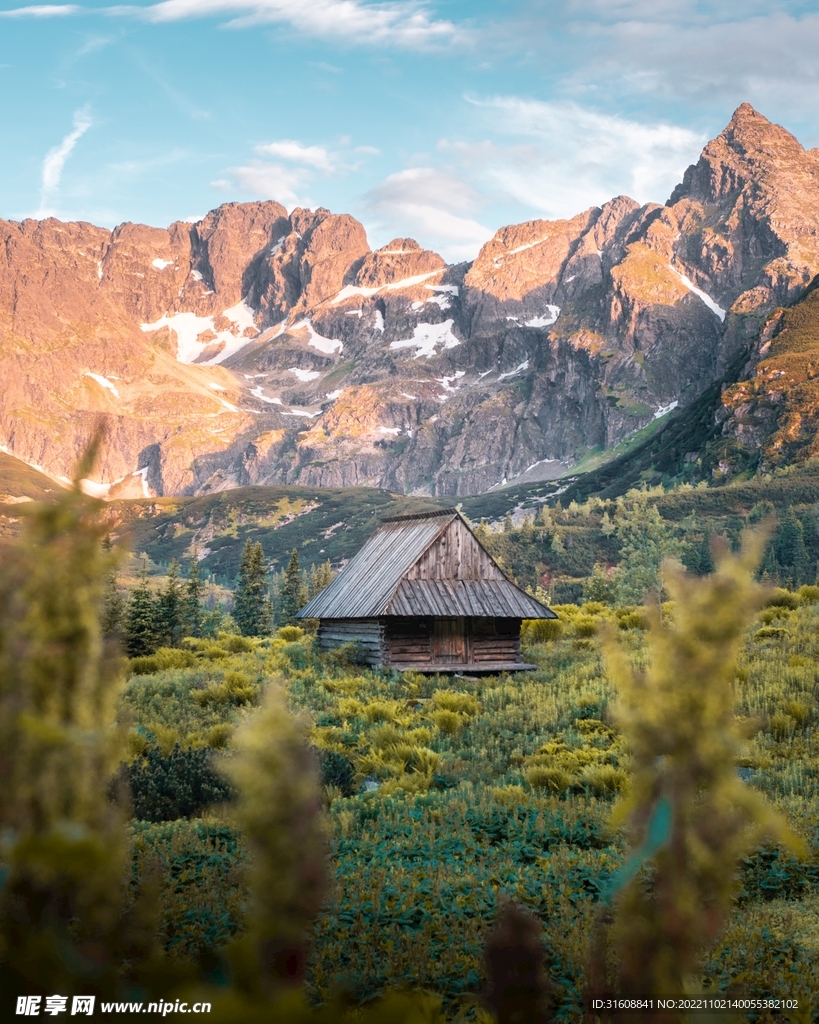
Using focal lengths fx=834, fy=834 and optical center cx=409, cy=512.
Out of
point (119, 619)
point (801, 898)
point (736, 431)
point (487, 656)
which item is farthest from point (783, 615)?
point (736, 431)

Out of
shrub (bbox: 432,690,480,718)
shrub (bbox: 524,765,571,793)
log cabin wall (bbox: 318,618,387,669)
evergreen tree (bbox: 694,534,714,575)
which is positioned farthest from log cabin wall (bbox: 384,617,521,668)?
→ evergreen tree (bbox: 694,534,714,575)

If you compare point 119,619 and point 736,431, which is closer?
point 119,619

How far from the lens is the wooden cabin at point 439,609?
24859mm

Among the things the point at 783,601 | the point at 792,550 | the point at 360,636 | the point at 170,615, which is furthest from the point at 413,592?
the point at 792,550

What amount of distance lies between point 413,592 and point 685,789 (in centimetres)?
2351

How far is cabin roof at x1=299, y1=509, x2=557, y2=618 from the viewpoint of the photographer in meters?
24.8

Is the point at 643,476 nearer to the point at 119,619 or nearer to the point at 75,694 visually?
the point at 119,619

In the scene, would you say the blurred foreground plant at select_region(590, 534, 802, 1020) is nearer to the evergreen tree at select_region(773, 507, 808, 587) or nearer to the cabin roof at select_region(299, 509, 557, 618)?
the cabin roof at select_region(299, 509, 557, 618)

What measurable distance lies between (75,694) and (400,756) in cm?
1304

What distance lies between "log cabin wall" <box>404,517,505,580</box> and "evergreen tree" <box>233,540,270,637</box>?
1559 inches

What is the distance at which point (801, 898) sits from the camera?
8562mm

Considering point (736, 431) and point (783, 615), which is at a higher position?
point (736, 431)

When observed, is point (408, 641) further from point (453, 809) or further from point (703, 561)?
point (703, 561)

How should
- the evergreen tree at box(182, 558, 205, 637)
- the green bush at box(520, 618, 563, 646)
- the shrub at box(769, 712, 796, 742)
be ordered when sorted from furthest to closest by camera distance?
the evergreen tree at box(182, 558, 205, 637), the green bush at box(520, 618, 563, 646), the shrub at box(769, 712, 796, 742)
